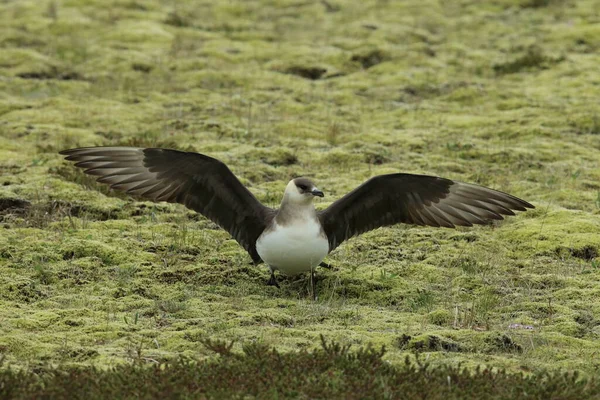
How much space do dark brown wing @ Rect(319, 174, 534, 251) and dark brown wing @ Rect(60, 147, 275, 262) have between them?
2.27ft

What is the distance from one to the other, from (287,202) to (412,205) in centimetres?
143

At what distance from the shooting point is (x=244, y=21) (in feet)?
68.5

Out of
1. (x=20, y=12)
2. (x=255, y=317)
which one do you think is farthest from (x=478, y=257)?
(x=20, y=12)

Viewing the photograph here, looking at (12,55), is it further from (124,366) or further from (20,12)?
(124,366)

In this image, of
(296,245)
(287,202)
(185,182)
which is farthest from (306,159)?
(296,245)

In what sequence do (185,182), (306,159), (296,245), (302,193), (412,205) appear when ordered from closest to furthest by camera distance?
(296,245) → (302,193) → (185,182) → (412,205) → (306,159)

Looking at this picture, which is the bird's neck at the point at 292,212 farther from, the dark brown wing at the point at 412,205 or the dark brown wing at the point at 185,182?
the dark brown wing at the point at 412,205

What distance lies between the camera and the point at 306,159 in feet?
42.2

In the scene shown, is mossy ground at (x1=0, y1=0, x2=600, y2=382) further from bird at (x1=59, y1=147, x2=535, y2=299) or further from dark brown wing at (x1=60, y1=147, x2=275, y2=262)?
dark brown wing at (x1=60, y1=147, x2=275, y2=262)

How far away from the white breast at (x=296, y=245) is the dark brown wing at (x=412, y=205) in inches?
18.8

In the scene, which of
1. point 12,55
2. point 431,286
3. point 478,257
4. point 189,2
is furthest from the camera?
point 189,2

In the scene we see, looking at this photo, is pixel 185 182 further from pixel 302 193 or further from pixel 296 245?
pixel 296 245

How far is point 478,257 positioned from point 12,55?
34.6ft

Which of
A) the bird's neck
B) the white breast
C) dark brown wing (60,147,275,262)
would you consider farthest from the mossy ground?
the bird's neck
